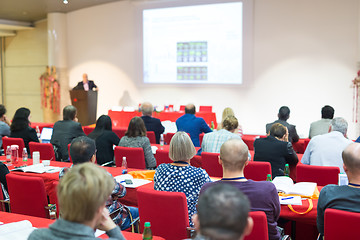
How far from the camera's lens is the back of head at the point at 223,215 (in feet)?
4.80

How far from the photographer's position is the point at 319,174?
4.24 meters

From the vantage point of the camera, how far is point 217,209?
1.48 meters

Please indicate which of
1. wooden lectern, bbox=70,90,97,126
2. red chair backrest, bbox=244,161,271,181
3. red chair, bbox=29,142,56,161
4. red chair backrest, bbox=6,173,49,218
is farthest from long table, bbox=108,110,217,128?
red chair backrest, bbox=6,173,49,218

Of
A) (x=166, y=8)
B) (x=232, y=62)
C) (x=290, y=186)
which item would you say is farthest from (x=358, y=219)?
(x=166, y=8)

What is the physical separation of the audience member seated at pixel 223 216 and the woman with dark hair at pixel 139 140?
414 centimetres

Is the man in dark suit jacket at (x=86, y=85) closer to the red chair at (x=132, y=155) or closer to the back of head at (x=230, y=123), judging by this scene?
the red chair at (x=132, y=155)

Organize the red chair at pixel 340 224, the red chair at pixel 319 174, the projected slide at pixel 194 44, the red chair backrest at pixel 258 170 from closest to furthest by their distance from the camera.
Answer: the red chair at pixel 340 224
the red chair at pixel 319 174
the red chair backrest at pixel 258 170
the projected slide at pixel 194 44

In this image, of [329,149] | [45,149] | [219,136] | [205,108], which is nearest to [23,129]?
[45,149]

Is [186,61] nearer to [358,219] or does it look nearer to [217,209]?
[358,219]

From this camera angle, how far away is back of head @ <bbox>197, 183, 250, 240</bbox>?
1462 mm

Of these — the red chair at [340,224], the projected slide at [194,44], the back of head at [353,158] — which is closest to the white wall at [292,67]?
the projected slide at [194,44]

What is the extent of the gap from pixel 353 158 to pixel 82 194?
6.26 feet

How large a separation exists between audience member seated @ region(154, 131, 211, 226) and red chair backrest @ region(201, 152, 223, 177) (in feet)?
4.70

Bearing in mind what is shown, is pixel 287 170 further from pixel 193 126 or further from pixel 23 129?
pixel 23 129
